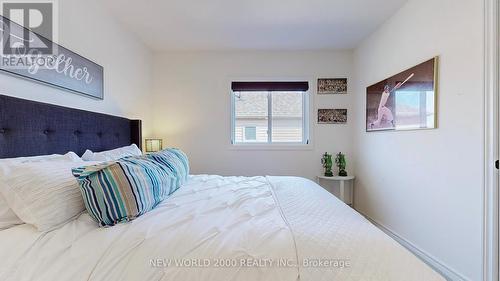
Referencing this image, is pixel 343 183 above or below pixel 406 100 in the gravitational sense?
below

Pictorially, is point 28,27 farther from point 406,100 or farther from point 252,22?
point 406,100

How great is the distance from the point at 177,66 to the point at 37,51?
197cm

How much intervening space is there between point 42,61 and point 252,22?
1.85m

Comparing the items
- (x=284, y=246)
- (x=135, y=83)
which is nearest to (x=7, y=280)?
(x=284, y=246)

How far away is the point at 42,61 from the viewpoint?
161cm

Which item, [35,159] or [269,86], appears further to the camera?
[269,86]

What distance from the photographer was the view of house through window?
3600mm

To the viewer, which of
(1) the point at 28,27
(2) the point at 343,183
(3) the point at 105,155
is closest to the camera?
(1) the point at 28,27

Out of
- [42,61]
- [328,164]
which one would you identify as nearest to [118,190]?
[42,61]

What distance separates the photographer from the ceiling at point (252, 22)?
2271 millimetres

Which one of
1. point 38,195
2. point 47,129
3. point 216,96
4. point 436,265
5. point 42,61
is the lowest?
point 436,265

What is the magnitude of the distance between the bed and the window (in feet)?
7.53

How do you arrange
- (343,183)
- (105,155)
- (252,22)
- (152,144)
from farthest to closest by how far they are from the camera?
1. (343,183)
2. (152,144)
3. (252,22)
4. (105,155)

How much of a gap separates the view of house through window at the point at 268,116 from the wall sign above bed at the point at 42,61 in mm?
1913
